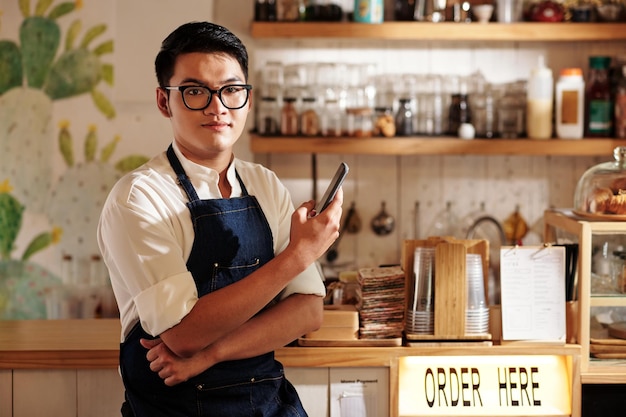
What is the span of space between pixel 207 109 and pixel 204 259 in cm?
32

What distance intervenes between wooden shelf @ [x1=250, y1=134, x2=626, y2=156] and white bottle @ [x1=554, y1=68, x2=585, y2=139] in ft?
0.18

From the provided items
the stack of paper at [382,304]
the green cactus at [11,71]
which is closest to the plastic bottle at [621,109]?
the stack of paper at [382,304]

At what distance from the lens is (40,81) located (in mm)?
3988

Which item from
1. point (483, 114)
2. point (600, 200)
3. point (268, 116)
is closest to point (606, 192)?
point (600, 200)

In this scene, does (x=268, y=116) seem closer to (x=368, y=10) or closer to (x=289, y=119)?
(x=289, y=119)

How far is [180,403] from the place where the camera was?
1817 millimetres

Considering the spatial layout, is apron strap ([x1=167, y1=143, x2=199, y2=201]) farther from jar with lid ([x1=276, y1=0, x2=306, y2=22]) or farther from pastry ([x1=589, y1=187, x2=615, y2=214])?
jar with lid ([x1=276, y1=0, x2=306, y2=22])

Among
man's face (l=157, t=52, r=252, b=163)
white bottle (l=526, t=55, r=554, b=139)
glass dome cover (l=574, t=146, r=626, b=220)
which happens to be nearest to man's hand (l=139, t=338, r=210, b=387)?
man's face (l=157, t=52, r=252, b=163)

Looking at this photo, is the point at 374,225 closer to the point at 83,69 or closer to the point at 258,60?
the point at 258,60

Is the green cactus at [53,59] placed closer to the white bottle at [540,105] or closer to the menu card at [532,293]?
the white bottle at [540,105]

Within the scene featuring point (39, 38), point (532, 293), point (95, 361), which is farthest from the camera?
point (39, 38)

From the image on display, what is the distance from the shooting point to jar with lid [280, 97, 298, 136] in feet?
12.3

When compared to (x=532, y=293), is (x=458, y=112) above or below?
above

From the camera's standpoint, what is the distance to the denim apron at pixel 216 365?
1.82 m
